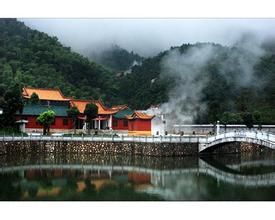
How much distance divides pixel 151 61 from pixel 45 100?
34615 mm

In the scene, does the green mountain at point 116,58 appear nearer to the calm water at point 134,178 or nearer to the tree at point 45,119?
the tree at point 45,119

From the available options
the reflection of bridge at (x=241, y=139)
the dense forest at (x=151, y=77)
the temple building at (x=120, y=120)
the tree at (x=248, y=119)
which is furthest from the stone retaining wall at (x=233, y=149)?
the temple building at (x=120, y=120)

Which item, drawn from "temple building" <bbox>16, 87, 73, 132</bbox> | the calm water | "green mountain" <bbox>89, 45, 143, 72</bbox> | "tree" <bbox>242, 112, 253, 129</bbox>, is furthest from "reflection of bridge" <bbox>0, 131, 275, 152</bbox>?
"green mountain" <bbox>89, 45, 143, 72</bbox>

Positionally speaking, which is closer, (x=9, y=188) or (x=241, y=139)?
(x=9, y=188)

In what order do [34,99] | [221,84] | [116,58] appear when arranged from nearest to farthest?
[34,99] < [221,84] < [116,58]

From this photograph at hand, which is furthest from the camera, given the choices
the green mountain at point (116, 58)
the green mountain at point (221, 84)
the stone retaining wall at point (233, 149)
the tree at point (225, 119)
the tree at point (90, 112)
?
the green mountain at point (116, 58)

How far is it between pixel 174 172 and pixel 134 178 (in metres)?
2.93

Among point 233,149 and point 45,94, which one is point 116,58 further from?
point 233,149

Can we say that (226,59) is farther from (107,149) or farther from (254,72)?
(107,149)

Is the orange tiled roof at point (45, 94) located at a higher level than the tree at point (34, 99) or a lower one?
higher

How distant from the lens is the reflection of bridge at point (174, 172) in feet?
71.9

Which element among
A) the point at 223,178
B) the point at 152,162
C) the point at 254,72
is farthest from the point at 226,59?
the point at 223,178

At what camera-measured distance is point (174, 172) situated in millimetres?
25000

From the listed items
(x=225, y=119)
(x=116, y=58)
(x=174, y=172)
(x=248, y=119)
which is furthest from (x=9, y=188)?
(x=116, y=58)
